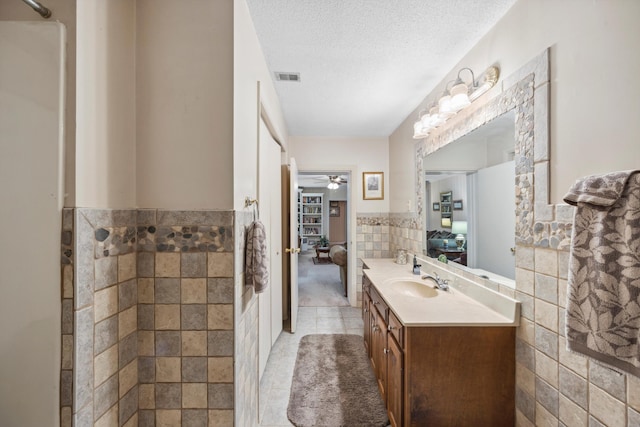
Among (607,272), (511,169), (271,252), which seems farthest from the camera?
(271,252)

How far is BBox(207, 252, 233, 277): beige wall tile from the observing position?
1009 mm

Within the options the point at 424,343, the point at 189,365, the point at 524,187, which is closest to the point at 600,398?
the point at 424,343

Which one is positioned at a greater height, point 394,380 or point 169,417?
point 169,417

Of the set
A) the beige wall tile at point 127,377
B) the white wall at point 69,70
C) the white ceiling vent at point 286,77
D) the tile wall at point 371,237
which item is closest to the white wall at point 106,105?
the white wall at point 69,70

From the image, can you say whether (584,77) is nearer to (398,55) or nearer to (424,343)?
(398,55)

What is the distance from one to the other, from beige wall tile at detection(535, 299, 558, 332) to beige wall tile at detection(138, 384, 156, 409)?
1720 mm

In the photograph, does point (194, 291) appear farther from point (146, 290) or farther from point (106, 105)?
point (106, 105)

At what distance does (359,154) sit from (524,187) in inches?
97.9

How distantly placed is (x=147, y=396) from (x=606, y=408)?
1733mm

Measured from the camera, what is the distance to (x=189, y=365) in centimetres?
101

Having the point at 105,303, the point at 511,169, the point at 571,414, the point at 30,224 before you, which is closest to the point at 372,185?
the point at 511,169

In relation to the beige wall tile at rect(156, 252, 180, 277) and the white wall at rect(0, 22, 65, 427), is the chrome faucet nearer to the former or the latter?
the beige wall tile at rect(156, 252, 180, 277)

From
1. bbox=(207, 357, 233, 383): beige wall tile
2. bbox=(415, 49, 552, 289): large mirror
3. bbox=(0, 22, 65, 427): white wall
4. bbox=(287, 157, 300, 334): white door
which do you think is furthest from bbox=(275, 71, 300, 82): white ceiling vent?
bbox=(207, 357, 233, 383): beige wall tile

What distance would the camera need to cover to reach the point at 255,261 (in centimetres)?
116
